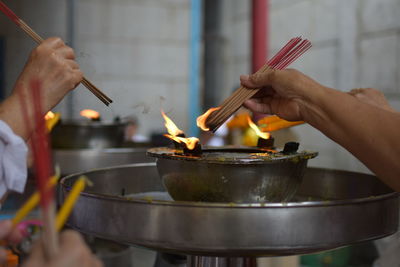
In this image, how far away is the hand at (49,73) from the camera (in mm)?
1258

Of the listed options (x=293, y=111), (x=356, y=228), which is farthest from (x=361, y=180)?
(x=356, y=228)

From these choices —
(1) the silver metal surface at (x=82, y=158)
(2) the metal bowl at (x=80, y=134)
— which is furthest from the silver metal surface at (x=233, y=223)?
(2) the metal bowl at (x=80, y=134)

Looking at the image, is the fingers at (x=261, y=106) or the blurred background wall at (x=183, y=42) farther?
the blurred background wall at (x=183, y=42)

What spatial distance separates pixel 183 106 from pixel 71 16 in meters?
1.66

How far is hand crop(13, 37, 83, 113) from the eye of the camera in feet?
4.13

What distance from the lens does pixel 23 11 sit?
3.47m

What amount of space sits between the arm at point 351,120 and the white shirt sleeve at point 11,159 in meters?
0.66

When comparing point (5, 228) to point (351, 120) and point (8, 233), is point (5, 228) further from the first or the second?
point (351, 120)

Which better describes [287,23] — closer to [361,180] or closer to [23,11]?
[23,11]

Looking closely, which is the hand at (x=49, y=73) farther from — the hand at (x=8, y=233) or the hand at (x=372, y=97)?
the hand at (x=372, y=97)

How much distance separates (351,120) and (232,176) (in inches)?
12.8

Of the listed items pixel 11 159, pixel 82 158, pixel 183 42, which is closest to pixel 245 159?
pixel 11 159

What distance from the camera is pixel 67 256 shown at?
609mm

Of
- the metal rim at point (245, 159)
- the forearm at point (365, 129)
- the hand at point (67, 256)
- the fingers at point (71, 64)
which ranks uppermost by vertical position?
the fingers at point (71, 64)
